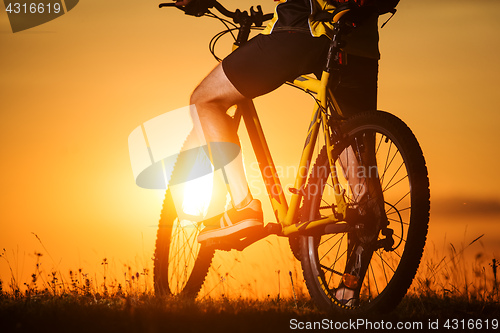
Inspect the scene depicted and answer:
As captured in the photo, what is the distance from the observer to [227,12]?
15.5ft

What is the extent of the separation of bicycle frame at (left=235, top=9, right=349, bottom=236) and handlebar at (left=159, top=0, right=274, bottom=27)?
1.90ft

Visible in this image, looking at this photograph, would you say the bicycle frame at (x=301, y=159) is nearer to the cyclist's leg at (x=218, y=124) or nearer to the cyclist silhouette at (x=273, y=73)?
the cyclist silhouette at (x=273, y=73)

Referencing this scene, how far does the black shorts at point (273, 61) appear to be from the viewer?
13.0 feet

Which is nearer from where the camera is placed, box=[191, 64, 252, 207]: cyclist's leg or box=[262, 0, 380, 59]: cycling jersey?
box=[262, 0, 380, 59]: cycling jersey

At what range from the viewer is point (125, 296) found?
494cm

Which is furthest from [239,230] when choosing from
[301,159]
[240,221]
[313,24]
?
[313,24]

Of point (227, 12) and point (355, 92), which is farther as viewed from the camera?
point (227, 12)

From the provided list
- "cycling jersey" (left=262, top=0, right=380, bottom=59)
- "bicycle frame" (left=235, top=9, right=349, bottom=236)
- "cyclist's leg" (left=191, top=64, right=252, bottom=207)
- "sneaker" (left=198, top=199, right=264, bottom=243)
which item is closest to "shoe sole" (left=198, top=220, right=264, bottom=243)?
"sneaker" (left=198, top=199, right=264, bottom=243)

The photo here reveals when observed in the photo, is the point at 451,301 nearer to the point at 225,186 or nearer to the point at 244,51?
the point at 225,186

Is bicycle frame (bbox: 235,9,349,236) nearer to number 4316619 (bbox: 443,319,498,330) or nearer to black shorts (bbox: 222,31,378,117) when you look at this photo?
black shorts (bbox: 222,31,378,117)

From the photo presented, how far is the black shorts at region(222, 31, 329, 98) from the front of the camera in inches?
156

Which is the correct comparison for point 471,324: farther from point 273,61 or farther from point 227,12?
point 227,12

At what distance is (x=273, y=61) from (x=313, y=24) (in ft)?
1.05

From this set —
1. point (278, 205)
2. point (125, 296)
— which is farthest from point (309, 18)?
point (125, 296)
